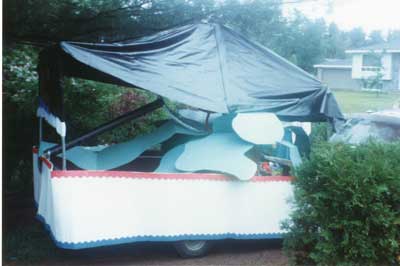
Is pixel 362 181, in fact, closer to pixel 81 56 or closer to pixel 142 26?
pixel 81 56

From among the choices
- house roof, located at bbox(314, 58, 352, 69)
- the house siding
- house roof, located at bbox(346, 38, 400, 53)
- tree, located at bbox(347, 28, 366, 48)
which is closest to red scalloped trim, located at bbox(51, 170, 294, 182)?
house roof, located at bbox(314, 58, 352, 69)

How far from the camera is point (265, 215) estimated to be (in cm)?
493

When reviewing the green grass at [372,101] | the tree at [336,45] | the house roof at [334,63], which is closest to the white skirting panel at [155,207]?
the green grass at [372,101]

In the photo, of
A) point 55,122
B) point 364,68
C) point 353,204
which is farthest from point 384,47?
point 55,122

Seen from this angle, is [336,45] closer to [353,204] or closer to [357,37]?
[357,37]

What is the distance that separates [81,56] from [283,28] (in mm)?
3752

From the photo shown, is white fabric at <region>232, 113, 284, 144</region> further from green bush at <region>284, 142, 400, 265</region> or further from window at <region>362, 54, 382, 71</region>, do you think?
window at <region>362, 54, 382, 71</region>

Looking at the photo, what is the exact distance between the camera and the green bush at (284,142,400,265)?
11.5 ft

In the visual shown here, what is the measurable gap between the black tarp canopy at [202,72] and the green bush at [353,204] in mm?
1437

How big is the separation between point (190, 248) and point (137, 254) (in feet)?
2.01

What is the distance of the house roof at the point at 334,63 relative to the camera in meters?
11.0

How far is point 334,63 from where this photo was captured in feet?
40.2

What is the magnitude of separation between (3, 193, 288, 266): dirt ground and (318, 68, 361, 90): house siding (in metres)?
6.49

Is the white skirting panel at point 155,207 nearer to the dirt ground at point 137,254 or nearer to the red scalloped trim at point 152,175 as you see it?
the red scalloped trim at point 152,175
